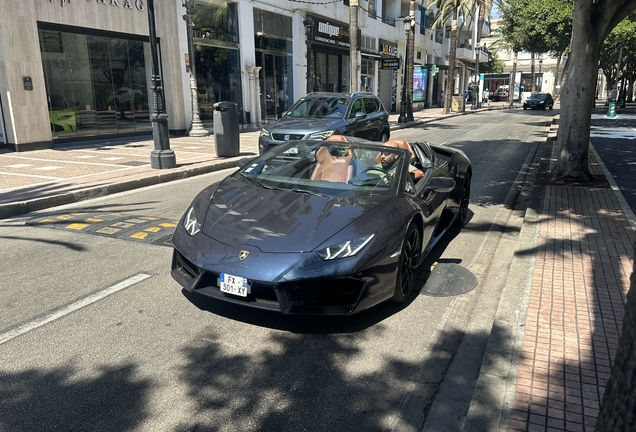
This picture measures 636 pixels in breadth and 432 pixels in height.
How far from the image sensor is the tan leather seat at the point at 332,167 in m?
4.95

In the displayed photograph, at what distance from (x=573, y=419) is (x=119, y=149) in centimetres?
1440

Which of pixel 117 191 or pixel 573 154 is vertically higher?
pixel 573 154

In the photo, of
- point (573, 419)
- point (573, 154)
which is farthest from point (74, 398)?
point (573, 154)

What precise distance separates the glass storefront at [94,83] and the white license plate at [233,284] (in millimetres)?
14145

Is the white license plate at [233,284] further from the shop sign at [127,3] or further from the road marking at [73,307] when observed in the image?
the shop sign at [127,3]

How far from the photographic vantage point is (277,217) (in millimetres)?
4109

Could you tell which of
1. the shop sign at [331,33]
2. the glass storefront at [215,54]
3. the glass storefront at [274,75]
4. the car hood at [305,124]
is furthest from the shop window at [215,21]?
the car hood at [305,124]

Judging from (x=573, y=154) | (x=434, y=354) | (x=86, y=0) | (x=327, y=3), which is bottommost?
(x=434, y=354)

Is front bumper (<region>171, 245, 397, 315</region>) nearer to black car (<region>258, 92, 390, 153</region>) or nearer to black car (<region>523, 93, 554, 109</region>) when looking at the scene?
black car (<region>258, 92, 390, 153</region>)

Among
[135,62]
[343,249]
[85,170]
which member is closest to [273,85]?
[135,62]

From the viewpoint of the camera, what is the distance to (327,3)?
27375 millimetres

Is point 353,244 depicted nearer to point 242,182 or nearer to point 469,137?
point 242,182

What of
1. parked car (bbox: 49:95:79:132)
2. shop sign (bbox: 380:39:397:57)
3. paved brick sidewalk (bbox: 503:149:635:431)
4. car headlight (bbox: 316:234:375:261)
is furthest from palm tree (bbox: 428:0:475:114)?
car headlight (bbox: 316:234:375:261)

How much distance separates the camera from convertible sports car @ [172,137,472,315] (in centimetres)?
360
